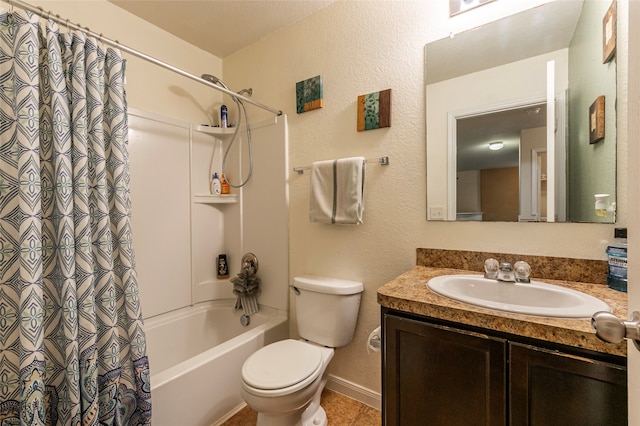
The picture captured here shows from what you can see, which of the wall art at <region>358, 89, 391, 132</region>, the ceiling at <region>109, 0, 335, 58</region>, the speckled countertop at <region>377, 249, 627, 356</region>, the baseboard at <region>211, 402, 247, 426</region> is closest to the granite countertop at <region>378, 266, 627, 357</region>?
the speckled countertop at <region>377, 249, 627, 356</region>

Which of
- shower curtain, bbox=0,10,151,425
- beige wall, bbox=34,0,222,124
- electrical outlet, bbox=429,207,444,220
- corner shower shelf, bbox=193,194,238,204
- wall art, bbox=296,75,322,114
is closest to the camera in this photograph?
shower curtain, bbox=0,10,151,425

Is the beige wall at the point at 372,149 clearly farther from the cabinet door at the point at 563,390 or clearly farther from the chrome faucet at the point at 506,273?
the cabinet door at the point at 563,390

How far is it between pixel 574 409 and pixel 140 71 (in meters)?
2.59

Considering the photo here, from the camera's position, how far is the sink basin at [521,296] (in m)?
0.79

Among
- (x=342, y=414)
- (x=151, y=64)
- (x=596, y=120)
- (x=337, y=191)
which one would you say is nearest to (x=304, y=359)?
(x=342, y=414)

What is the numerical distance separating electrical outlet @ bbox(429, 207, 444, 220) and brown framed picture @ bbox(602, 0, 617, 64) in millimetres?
813

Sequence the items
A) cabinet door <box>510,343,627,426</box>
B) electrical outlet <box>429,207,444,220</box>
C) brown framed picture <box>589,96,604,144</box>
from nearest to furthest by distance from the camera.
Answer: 1. cabinet door <box>510,343,627,426</box>
2. brown framed picture <box>589,96,604,144</box>
3. electrical outlet <box>429,207,444,220</box>

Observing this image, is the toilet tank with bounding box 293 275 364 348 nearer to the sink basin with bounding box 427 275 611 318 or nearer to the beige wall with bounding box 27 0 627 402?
the beige wall with bounding box 27 0 627 402

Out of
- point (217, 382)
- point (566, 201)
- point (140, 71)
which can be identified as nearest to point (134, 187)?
point (140, 71)

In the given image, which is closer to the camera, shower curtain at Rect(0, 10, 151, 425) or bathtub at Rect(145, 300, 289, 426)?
shower curtain at Rect(0, 10, 151, 425)

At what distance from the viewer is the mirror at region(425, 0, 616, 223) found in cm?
110

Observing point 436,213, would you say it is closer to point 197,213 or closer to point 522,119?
point 522,119

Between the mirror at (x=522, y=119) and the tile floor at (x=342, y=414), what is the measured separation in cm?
114

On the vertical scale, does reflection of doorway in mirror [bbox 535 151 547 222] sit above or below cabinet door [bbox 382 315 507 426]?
above
